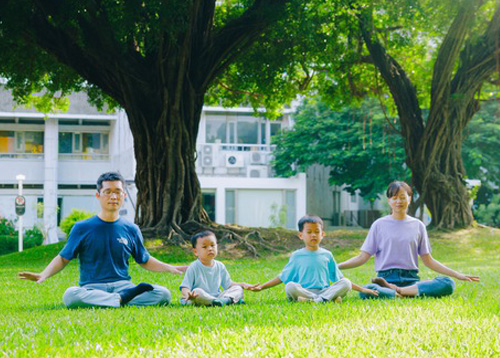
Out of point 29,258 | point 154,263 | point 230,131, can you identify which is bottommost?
point 29,258

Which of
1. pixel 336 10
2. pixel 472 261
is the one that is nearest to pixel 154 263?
pixel 472 261

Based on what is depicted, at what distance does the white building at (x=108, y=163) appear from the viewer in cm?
3562

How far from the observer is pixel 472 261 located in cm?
1527

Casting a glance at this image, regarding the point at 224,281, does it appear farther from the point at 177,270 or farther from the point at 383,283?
the point at 383,283

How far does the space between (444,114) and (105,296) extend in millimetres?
15340

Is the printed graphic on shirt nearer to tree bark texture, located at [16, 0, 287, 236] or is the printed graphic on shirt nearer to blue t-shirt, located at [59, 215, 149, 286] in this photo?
blue t-shirt, located at [59, 215, 149, 286]

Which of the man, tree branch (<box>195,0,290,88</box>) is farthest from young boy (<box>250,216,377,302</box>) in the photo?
tree branch (<box>195,0,290,88</box>)

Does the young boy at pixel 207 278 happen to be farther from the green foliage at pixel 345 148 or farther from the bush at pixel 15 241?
the green foliage at pixel 345 148

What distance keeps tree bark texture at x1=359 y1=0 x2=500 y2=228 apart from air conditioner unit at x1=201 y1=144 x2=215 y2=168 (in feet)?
51.6

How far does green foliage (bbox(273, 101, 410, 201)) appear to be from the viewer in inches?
1404

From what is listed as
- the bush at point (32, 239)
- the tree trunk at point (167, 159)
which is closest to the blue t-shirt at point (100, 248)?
the tree trunk at point (167, 159)

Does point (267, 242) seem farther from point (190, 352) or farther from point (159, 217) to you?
point (190, 352)

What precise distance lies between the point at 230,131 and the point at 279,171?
3213mm

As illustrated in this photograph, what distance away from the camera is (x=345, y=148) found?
120 ft
